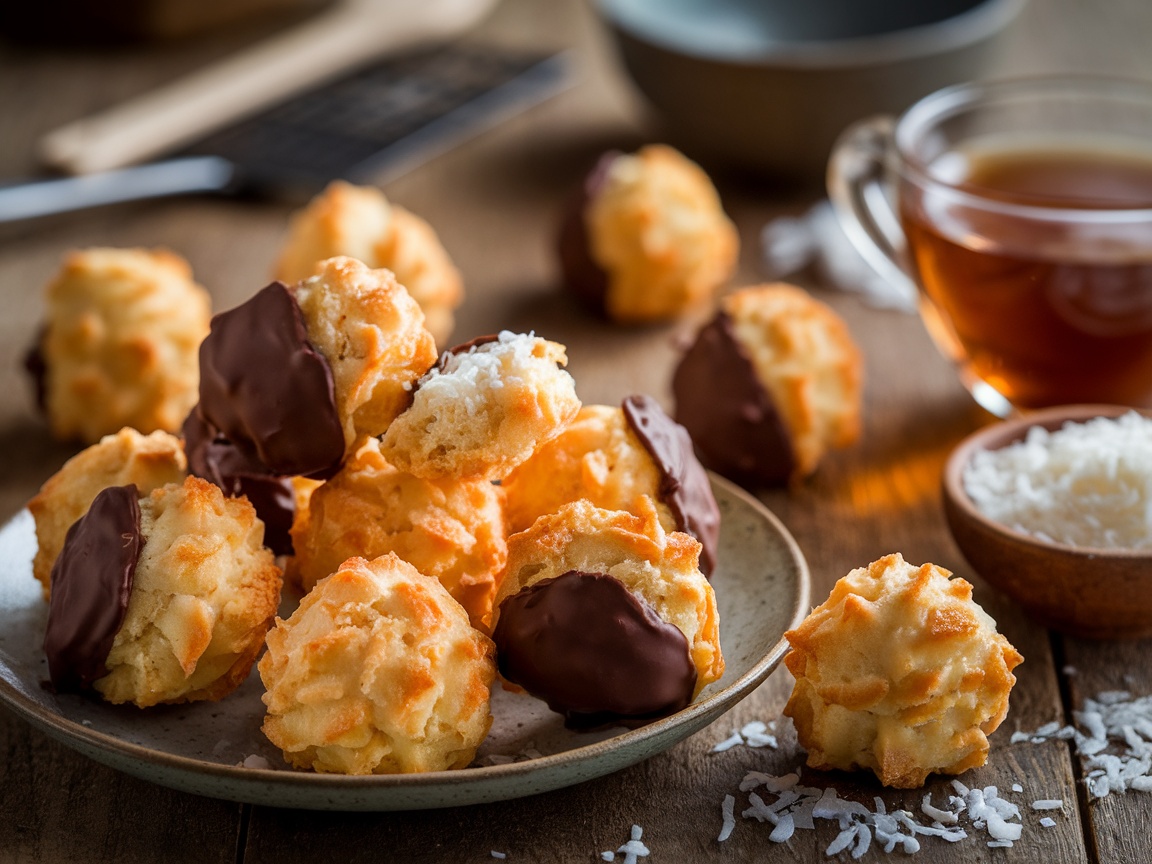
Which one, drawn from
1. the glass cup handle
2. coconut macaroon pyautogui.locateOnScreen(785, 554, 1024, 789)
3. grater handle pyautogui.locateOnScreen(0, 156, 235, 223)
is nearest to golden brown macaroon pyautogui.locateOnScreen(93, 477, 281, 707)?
coconut macaroon pyautogui.locateOnScreen(785, 554, 1024, 789)

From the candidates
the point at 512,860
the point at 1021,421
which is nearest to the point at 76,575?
the point at 512,860

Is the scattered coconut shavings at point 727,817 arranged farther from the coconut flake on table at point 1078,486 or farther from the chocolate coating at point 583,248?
the chocolate coating at point 583,248

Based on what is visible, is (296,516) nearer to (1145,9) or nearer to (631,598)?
(631,598)

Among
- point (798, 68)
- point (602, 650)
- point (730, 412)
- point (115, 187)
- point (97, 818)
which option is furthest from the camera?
point (115, 187)

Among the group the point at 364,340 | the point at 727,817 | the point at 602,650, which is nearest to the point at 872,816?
the point at 727,817

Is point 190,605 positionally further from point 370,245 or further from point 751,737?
point 370,245

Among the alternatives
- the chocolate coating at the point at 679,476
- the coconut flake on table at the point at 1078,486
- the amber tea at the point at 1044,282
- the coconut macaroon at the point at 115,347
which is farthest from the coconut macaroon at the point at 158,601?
the amber tea at the point at 1044,282

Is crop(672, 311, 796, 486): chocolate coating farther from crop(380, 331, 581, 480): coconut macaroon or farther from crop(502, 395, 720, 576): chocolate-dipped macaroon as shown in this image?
crop(380, 331, 581, 480): coconut macaroon
